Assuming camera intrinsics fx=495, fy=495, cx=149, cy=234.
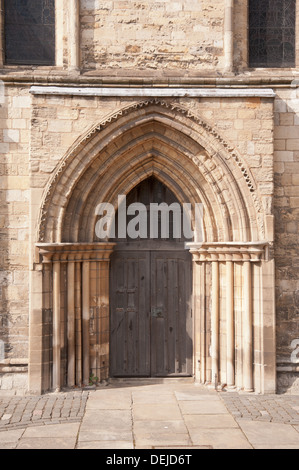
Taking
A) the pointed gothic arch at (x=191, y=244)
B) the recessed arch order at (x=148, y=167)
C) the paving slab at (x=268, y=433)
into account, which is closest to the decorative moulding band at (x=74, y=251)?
the pointed gothic arch at (x=191, y=244)

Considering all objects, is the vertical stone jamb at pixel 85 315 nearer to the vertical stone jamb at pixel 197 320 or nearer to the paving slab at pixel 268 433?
the vertical stone jamb at pixel 197 320

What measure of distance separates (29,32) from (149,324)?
486 centimetres

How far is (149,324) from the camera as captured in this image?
771cm

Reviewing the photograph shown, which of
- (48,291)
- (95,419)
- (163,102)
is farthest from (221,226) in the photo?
(95,419)

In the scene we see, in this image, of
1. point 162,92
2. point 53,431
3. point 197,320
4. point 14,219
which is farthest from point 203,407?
point 162,92

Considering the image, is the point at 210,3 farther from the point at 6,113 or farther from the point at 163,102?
the point at 6,113

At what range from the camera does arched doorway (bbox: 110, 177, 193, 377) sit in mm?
7703

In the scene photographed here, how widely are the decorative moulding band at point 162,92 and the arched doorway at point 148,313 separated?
1.53 metres

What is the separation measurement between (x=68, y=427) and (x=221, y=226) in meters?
3.48

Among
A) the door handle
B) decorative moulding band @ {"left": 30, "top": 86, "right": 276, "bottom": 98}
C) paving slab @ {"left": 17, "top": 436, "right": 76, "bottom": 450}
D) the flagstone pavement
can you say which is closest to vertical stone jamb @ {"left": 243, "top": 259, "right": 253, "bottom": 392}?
the flagstone pavement

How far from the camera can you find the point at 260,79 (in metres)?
7.20

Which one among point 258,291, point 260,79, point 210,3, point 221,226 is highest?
point 210,3

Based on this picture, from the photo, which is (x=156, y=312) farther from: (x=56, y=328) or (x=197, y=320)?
(x=56, y=328)

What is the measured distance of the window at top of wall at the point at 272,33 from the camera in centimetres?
768
